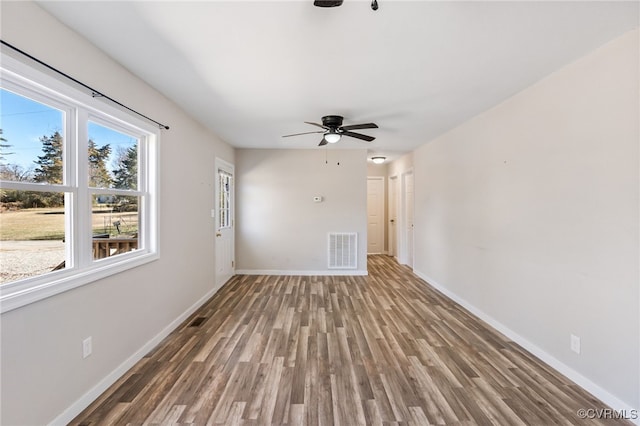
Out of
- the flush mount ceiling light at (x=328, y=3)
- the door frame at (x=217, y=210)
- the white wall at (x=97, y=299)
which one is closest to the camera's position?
the flush mount ceiling light at (x=328, y=3)

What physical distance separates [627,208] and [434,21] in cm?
176

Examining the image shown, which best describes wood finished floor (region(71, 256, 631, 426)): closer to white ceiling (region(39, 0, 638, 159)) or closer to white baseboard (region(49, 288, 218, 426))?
white baseboard (region(49, 288, 218, 426))

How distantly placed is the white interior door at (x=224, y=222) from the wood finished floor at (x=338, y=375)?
3.71 ft

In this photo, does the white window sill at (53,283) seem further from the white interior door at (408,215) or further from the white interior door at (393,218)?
the white interior door at (393,218)

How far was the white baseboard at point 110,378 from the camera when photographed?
171 centimetres

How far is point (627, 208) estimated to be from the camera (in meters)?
1.81

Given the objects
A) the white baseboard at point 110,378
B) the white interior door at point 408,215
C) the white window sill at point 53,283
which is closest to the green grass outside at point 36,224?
the white window sill at point 53,283

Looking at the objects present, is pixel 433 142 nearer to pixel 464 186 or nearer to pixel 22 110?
pixel 464 186

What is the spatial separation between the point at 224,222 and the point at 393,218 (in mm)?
4359

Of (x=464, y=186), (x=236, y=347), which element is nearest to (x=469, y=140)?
(x=464, y=186)

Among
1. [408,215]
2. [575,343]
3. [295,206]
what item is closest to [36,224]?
[575,343]

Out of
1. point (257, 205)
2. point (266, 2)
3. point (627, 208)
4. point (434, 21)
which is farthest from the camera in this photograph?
point (257, 205)

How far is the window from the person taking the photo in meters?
1.50

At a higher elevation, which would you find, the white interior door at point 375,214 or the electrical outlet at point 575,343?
the white interior door at point 375,214
